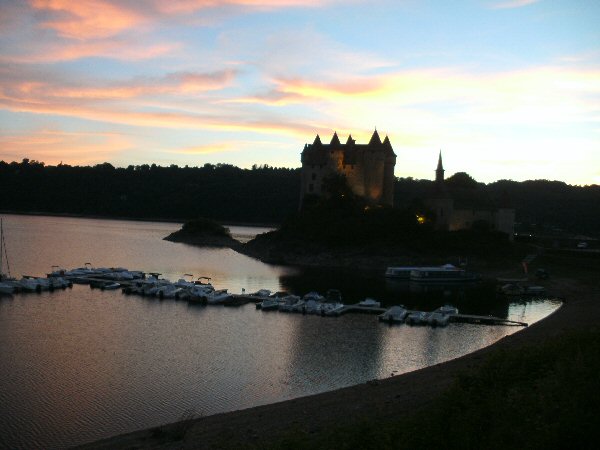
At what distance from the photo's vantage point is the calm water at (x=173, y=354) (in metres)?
21.2

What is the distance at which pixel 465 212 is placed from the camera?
269 ft

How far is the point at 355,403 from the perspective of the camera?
20.8 meters

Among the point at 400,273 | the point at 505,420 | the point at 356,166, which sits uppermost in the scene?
the point at 356,166

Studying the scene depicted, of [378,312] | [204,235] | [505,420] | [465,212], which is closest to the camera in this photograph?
[505,420]

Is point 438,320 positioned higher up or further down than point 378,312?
higher up

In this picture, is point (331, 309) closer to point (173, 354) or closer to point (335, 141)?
point (173, 354)

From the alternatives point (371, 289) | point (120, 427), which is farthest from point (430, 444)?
point (371, 289)

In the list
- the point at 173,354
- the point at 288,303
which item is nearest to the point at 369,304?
the point at 288,303

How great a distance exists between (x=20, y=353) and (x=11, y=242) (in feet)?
246

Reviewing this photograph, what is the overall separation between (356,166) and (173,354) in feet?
192

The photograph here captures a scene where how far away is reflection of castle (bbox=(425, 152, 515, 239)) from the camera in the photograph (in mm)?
81562

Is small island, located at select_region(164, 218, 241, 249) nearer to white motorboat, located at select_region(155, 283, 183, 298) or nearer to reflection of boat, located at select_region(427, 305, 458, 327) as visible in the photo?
white motorboat, located at select_region(155, 283, 183, 298)

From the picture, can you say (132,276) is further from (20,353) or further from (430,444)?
(430,444)

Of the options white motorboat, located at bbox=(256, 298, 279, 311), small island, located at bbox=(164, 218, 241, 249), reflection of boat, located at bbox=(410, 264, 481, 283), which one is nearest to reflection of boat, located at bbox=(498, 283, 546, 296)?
reflection of boat, located at bbox=(410, 264, 481, 283)
